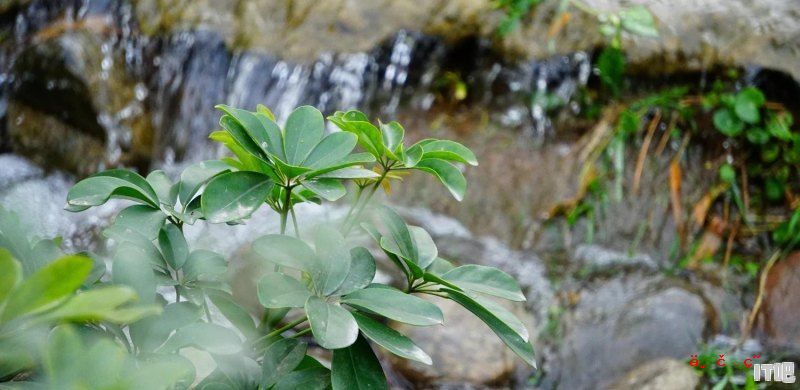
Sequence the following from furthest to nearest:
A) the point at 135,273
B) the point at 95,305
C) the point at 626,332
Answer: the point at 626,332, the point at 135,273, the point at 95,305

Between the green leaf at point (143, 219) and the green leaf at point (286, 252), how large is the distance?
5.5 inches

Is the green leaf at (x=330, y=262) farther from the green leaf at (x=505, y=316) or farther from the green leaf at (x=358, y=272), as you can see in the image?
the green leaf at (x=505, y=316)

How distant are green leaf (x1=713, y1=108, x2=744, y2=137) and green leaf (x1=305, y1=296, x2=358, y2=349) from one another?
3070 millimetres

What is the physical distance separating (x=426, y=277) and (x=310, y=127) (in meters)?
0.24

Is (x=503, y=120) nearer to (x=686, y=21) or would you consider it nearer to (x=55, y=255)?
(x=686, y=21)

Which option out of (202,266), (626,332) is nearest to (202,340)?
(202,266)

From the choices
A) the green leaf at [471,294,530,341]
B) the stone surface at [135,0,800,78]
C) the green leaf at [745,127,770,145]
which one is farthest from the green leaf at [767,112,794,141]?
the green leaf at [471,294,530,341]

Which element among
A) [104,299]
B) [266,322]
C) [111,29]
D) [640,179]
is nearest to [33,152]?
[111,29]

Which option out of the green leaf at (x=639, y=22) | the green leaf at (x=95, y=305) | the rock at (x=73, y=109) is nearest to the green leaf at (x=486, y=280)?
the green leaf at (x=95, y=305)

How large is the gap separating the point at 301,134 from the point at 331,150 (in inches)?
2.0

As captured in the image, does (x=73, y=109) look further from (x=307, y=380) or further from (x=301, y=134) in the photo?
(x=307, y=380)

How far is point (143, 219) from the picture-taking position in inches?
34.6

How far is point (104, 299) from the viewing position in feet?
1.63

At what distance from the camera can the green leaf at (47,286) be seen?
501 mm
